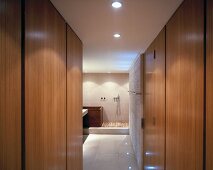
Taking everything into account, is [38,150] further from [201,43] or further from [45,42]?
[201,43]

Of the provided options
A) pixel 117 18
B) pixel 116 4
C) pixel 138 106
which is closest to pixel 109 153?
pixel 138 106

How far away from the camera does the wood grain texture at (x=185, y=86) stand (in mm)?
1125

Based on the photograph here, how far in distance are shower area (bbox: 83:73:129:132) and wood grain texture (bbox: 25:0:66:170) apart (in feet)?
21.1

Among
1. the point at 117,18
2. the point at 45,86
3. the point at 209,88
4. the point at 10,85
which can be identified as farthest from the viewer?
the point at 117,18

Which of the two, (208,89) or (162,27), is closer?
(208,89)

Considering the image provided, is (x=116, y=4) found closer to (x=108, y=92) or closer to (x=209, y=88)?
(x=209, y=88)

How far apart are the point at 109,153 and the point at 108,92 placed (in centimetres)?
387

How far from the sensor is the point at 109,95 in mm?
8250

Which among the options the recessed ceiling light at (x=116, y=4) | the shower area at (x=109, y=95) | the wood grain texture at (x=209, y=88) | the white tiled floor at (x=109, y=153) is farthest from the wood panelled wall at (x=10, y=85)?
the shower area at (x=109, y=95)

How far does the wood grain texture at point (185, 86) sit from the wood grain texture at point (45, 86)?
1026 millimetres

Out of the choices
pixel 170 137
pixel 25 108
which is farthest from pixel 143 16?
pixel 25 108

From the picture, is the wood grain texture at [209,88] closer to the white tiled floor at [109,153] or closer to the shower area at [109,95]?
the white tiled floor at [109,153]

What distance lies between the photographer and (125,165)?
3943 mm

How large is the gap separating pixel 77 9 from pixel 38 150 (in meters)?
1.15
